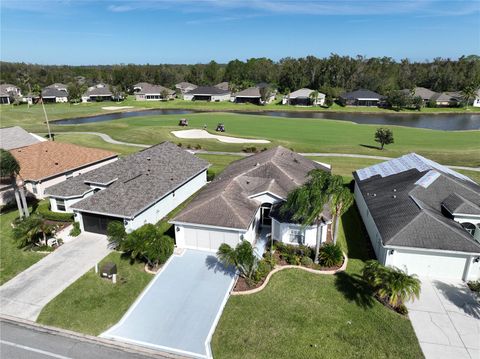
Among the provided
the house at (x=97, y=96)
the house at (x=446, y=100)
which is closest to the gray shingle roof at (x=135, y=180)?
the house at (x=97, y=96)

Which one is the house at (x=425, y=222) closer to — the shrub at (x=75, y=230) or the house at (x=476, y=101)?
the shrub at (x=75, y=230)

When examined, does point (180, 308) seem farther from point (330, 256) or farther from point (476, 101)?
point (476, 101)

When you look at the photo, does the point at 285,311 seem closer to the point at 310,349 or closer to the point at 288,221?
the point at 310,349

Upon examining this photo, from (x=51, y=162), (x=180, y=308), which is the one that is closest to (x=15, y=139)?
(x=51, y=162)

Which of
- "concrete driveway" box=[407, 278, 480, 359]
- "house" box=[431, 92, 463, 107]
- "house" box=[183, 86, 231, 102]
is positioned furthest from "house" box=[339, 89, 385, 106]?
"concrete driveway" box=[407, 278, 480, 359]

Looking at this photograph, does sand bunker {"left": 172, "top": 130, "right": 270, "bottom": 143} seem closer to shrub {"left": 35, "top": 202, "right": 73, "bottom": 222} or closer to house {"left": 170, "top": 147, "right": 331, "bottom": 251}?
house {"left": 170, "top": 147, "right": 331, "bottom": 251}
